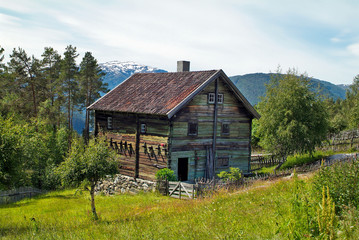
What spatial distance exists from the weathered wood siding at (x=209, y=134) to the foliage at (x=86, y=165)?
7.18 meters

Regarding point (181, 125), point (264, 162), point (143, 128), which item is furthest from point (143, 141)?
point (264, 162)

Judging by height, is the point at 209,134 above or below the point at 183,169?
above

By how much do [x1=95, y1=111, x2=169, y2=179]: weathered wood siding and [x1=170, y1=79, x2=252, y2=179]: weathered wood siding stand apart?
92 cm

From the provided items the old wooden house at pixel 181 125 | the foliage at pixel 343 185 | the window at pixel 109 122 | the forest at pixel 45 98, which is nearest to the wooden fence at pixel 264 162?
the old wooden house at pixel 181 125

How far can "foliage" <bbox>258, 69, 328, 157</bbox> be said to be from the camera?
29250 mm

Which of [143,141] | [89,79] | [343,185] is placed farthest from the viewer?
[89,79]

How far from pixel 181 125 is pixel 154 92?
14.4 ft

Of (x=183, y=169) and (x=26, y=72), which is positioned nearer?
(x=183, y=169)

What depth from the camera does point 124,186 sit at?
86.1ft

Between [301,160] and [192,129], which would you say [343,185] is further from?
[301,160]

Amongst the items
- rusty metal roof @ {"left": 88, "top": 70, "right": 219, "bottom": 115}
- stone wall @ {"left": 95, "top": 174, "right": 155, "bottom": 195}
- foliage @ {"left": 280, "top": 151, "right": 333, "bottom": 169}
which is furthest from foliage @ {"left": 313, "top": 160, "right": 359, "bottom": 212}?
foliage @ {"left": 280, "top": 151, "right": 333, "bottom": 169}

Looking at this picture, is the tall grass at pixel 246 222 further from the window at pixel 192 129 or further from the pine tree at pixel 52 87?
the pine tree at pixel 52 87

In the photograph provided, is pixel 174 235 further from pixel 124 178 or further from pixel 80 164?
pixel 124 178

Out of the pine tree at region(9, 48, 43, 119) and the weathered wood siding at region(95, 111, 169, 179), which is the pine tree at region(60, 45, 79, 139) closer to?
the pine tree at region(9, 48, 43, 119)
